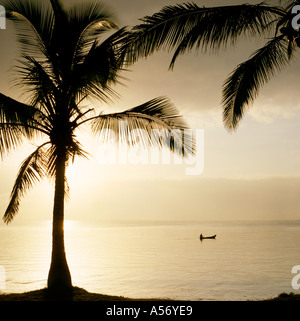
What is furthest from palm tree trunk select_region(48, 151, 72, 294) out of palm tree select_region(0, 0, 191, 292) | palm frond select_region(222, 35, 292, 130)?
palm frond select_region(222, 35, 292, 130)

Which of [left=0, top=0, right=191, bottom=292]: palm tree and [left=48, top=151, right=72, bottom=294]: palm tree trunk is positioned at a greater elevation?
[left=0, top=0, right=191, bottom=292]: palm tree

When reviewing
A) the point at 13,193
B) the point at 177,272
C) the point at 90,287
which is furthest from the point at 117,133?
the point at 177,272

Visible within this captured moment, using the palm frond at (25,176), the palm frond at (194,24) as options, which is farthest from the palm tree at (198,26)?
the palm frond at (25,176)

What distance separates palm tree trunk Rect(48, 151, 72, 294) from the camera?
352 inches

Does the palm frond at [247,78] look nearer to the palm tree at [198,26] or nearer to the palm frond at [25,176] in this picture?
the palm tree at [198,26]

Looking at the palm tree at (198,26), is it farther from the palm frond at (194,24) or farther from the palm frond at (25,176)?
the palm frond at (25,176)

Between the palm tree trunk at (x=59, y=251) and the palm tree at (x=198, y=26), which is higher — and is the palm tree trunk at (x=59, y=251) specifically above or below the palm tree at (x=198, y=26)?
below

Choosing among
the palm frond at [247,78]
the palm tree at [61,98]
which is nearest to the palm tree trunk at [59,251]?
the palm tree at [61,98]

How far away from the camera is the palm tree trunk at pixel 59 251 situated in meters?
8.93

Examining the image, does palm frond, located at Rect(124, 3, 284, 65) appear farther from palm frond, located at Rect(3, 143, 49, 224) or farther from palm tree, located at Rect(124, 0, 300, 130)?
palm frond, located at Rect(3, 143, 49, 224)

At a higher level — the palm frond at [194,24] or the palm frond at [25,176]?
the palm frond at [194,24]

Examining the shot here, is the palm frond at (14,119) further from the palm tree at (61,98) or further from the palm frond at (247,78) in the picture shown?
the palm frond at (247,78)

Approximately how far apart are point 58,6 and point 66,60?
1.48 meters
